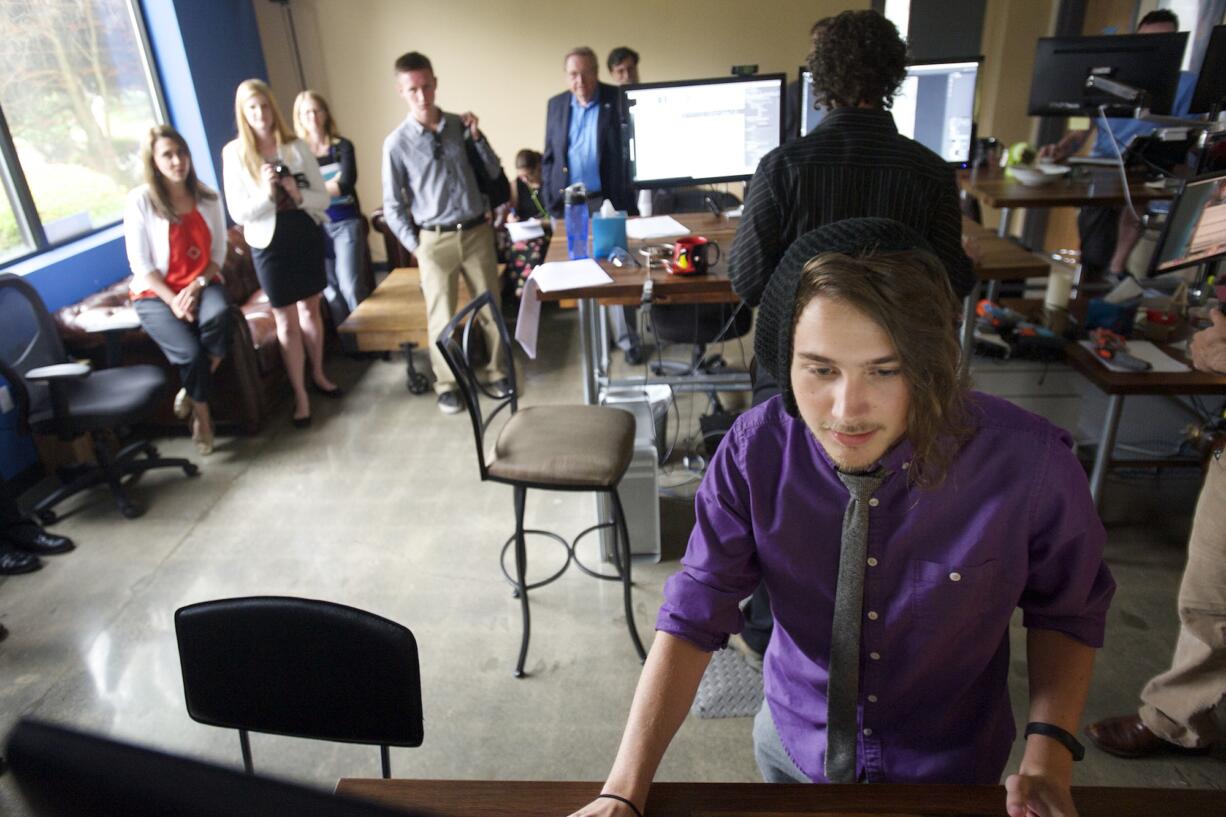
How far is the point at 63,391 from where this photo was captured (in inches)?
123

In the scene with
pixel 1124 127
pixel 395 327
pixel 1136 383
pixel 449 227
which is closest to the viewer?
pixel 1136 383

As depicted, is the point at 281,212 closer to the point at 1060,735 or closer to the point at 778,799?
the point at 778,799

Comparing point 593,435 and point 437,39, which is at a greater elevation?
point 437,39

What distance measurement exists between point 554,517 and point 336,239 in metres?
2.64

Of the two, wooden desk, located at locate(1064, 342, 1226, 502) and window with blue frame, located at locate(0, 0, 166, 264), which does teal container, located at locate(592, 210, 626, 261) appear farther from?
window with blue frame, located at locate(0, 0, 166, 264)

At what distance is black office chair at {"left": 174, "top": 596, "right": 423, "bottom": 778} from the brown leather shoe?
1721 mm

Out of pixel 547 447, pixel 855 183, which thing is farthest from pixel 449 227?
pixel 855 183

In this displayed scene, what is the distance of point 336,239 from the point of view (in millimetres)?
4844

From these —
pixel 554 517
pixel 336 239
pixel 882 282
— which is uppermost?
pixel 882 282

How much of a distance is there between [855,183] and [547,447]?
103cm

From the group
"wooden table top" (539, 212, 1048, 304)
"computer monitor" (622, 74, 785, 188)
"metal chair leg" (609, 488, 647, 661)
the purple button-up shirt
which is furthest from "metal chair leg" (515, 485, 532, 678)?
"computer monitor" (622, 74, 785, 188)

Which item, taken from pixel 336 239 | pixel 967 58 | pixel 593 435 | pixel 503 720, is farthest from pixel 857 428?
pixel 336 239

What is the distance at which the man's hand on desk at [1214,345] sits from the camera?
6.23ft

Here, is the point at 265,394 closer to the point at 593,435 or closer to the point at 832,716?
the point at 593,435
